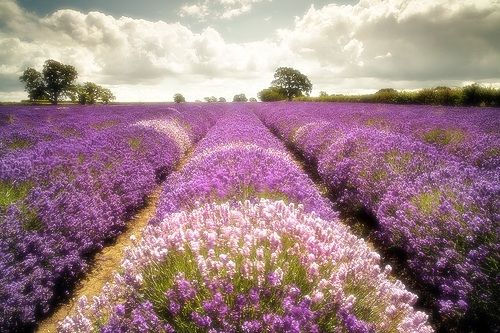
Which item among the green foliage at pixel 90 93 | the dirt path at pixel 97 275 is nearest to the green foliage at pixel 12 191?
the dirt path at pixel 97 275

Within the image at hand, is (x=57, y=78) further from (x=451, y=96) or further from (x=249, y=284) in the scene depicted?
(x=249, y=284)

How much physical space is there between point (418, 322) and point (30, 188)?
205 inches

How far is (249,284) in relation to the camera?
2348mm

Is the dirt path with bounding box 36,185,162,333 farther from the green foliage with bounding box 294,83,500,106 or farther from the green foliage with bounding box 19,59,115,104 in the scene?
the green foliage with bounding box 19,59,115,104

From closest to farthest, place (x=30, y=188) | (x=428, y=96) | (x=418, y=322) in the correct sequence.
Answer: (x=418, y=322) → (x=30, y=188) → (x=428, y=96)

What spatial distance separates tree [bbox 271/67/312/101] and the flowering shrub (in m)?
84.8

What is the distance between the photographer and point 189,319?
2.22 metres

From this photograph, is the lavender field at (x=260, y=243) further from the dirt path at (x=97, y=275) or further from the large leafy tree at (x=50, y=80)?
the large leafy tree at (x=50, y=80)

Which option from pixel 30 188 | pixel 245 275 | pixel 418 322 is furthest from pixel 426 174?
pixel 30 188

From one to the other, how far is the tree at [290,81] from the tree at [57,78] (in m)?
46.7

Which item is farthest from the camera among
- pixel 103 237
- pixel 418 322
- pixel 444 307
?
pixel 103 237

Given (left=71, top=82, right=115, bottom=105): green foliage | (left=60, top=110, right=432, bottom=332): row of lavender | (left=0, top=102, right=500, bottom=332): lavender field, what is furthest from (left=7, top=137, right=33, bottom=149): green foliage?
(left=71, top=82, right=115, bottom=105): green foliage

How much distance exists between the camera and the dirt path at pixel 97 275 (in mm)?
4055

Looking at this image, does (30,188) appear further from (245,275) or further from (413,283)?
(413,283)
